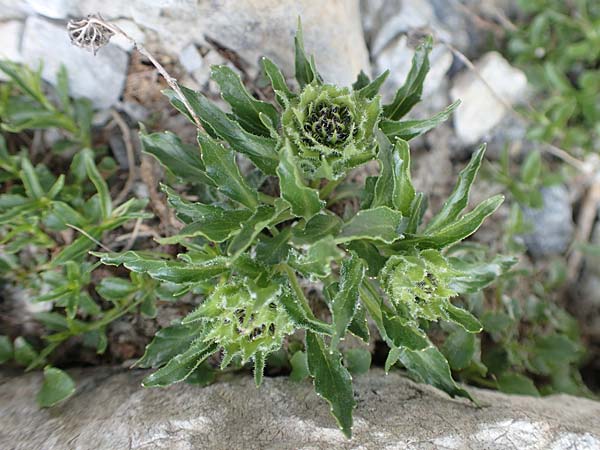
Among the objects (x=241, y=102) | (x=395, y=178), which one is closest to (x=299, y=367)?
(x=395, y=178)

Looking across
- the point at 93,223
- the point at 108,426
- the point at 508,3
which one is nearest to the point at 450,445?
the point at 108,426

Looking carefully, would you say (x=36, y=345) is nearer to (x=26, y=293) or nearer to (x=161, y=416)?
(x=26, y=293)

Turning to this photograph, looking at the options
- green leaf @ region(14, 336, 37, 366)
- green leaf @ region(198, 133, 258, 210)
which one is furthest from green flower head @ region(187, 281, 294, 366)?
green leaf @ region(14, 336, 37, 366)

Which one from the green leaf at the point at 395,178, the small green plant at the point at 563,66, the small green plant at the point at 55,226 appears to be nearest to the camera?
the green leaf at the point at 395,178

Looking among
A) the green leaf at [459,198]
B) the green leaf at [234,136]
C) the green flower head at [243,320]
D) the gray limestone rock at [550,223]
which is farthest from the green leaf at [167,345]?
the gray limestone rock at [550,223]

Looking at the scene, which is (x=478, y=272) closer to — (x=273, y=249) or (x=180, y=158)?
(x=273, y=249)

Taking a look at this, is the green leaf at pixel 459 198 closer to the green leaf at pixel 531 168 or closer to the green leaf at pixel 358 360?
the green leaf at pixel 358 360
